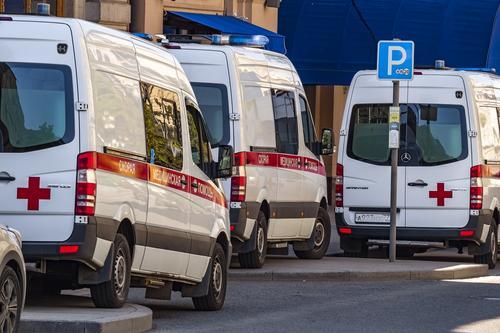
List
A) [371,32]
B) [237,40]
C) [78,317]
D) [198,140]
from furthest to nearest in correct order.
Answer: [371,32] → [237,40] → [198,140] → [78,317]

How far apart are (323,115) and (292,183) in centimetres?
1880

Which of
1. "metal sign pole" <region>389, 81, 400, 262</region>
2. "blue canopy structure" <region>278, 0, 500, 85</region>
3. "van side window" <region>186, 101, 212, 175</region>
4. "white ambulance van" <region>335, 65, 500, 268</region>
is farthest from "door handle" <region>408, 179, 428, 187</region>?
"blue canopy structure" <region>278, 0, 500, 85</region>

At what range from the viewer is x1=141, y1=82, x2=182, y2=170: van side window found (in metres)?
14.3

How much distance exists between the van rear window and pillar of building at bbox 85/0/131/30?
6.35 meters

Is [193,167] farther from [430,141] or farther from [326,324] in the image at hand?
[430,141]

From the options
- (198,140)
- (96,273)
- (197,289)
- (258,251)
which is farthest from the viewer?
(258,251)

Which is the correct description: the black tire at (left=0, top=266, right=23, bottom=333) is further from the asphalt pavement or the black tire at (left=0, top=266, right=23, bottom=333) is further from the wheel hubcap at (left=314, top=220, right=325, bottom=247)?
the wheel hubcap at (left=314, top=220, right=325, bottom=247)

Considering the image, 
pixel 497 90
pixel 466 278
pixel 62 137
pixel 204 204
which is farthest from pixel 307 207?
pixel 62 137

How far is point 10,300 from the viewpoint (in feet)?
36.7

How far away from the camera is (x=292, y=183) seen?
859 inches

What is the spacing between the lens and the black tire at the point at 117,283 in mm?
13440

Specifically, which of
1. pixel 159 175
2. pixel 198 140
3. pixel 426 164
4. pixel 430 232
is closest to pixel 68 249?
pixel 159 175

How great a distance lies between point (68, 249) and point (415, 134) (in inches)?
445

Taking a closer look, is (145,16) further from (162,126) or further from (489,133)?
(162,126)
